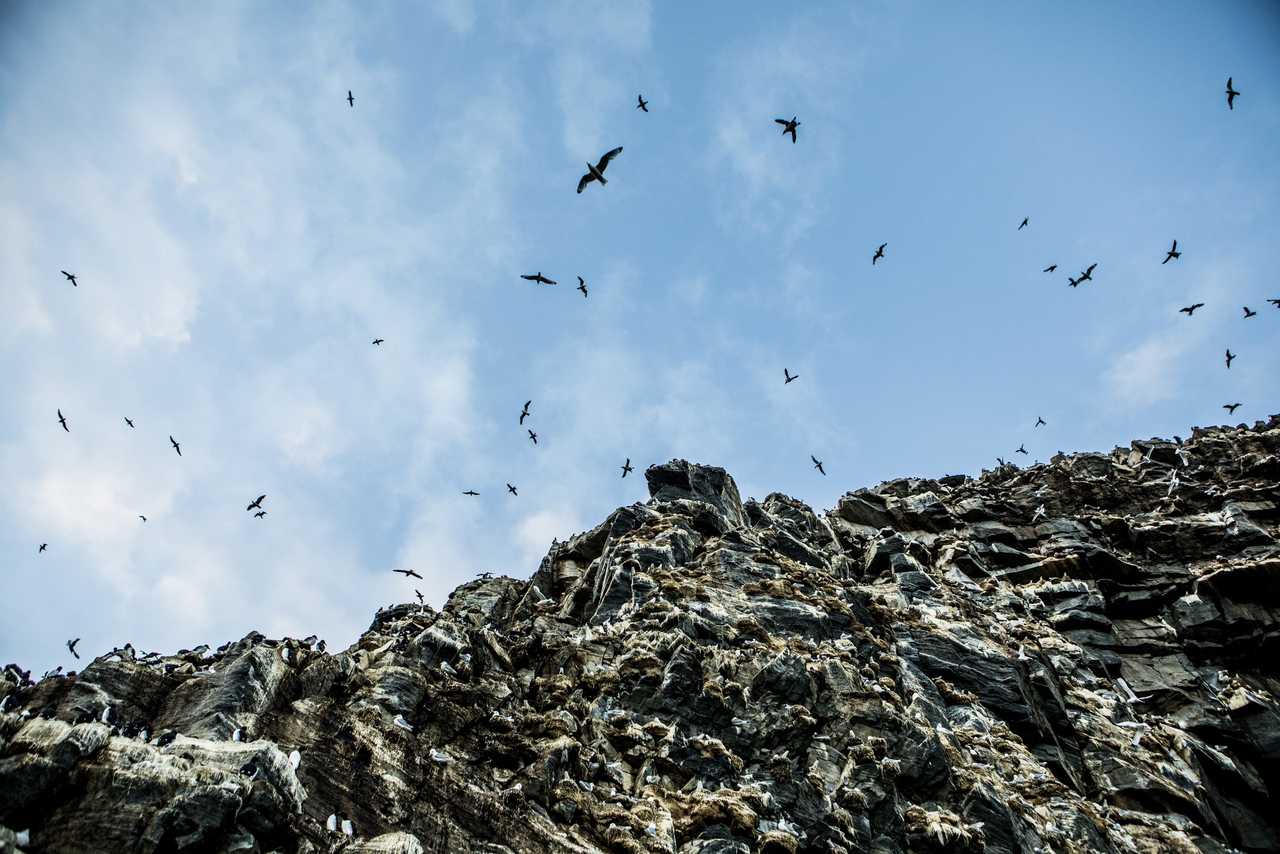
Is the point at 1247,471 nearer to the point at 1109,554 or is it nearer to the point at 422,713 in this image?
the point at 1109,554

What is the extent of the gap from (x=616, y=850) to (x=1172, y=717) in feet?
105

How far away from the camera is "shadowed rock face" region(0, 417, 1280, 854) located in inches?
540

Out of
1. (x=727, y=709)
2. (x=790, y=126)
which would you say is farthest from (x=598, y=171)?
(x=727, y=709)

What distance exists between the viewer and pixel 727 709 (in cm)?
2419

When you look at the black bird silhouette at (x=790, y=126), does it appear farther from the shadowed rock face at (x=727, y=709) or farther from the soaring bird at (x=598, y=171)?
the shadowed rock face at (x=727, y=709)

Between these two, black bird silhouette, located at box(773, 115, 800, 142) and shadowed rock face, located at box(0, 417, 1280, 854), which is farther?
black bird silhouette, located at box(773, 115, 800, 142)

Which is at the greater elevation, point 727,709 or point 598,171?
point 598,171

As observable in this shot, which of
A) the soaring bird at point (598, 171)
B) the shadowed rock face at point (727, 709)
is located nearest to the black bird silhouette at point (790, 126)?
the soaring bird at point (598, 171)

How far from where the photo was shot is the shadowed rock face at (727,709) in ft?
45.0

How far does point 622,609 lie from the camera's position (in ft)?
102

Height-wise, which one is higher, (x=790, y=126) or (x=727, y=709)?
(x=790, y=126)

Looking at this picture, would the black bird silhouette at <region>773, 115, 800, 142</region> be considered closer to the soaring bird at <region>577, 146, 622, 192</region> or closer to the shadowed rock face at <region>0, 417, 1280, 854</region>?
the soaring bird at <region>577, 146, 622, 192</region>

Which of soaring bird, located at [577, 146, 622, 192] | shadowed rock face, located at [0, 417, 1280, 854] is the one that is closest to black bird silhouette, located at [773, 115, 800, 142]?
soaring bird, located at [577, 146, 622, 192]

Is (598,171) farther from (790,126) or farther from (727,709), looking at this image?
(727,709)
